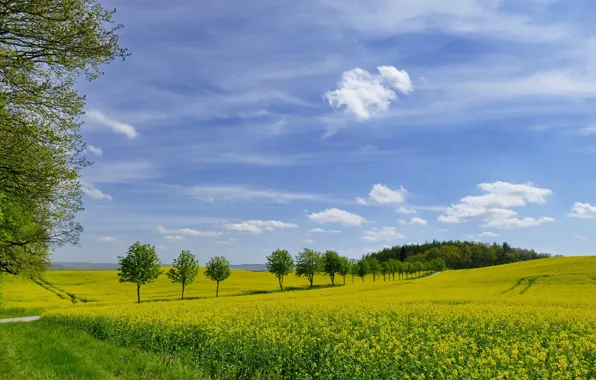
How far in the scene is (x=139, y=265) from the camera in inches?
2356

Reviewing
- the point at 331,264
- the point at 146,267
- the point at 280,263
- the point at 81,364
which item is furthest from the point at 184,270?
the point at 81,364

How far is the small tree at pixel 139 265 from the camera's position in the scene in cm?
5916

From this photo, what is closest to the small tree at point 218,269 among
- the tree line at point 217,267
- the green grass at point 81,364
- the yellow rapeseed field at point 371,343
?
the tree line at point 217,267

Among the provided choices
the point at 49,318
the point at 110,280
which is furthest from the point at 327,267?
the point at 49,318

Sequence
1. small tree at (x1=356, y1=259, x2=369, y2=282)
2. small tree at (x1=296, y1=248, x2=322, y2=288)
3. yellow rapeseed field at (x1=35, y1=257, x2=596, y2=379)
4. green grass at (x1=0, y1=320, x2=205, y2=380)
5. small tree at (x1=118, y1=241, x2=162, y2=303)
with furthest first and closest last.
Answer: small tree at (x1=356, y1=259, x2=369, y2=282) → small tree at (x1=296, y1=248, x2=322, y2=288) → small tree at (x1=118, y1=241, x2=162, y2=303) → yellow rapeseed field at (x1=35, y1=257, x2=596, y2=379) → green grass at (x1=0, y1=320, x2=205, y2=380)

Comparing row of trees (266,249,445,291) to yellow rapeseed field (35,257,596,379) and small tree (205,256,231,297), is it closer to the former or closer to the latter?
small tree (205,256,231,297)

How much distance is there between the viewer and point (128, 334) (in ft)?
67.5

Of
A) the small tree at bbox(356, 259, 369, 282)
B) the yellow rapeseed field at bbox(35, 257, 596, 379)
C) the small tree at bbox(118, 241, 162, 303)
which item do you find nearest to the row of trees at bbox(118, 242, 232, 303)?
the small tree at bbox(118, 241, 162, 303)

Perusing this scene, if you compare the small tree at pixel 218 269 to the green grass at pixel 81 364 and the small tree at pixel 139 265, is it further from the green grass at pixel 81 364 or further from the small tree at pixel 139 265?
the green grass at pixel 81 364

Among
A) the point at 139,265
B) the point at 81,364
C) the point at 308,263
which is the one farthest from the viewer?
the point at 308,263

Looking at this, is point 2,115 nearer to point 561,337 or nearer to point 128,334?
point 128,334

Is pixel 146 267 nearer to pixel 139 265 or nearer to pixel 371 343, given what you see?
pixel 139 265

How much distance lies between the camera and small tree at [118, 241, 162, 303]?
59156 millimetres

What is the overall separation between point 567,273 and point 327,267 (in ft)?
158
